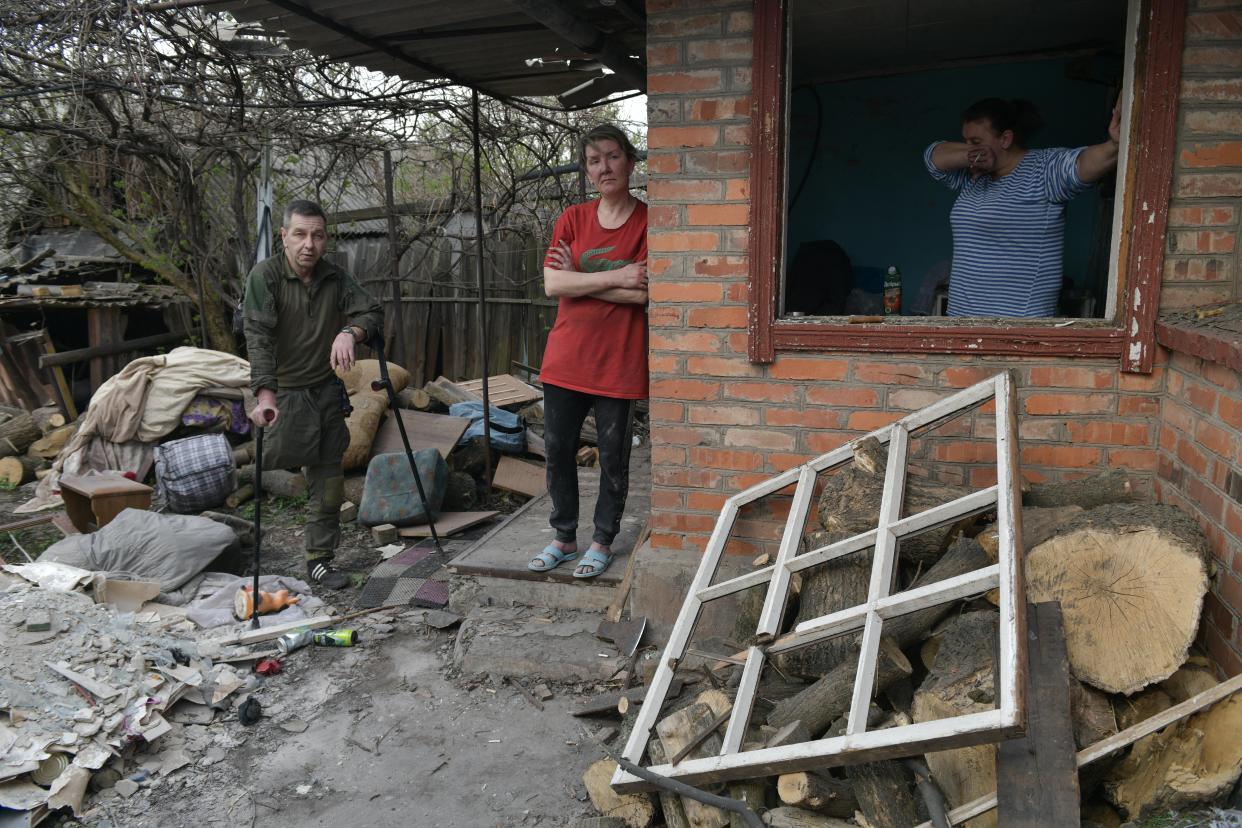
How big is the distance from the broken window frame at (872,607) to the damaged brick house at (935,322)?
24 cm

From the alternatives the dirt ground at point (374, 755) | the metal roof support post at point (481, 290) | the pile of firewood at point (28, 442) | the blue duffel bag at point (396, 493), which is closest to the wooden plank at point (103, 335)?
the pile of firewood at point (28, 442)

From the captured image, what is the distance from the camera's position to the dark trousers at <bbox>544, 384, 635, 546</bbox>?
3.87 metres

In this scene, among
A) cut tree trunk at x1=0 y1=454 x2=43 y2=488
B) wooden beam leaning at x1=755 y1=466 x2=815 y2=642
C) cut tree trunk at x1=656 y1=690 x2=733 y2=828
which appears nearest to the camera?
cut tree trunk at x1=656 y1=690 x2=733 y2=828

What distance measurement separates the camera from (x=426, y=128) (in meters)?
8.05

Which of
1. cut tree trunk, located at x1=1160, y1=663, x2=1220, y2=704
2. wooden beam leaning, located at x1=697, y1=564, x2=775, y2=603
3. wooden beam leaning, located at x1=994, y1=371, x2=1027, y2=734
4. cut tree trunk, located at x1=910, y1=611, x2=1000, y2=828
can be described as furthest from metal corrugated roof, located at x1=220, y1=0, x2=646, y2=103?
cut tree trunk, located at x1=1160, y1=663, x2=1220, y2=704

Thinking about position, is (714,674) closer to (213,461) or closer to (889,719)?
(889,719)

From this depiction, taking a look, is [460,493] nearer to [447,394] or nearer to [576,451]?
[447,394]

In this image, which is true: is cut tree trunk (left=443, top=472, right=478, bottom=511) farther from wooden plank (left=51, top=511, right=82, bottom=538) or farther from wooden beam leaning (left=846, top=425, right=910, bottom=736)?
wooden beam leaning (left=846, top=425, right=910, bottom=736)

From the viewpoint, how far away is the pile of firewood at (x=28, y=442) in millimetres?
7500

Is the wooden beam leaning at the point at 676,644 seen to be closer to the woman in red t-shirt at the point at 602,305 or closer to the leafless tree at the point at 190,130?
the woman in red t-shirt at the point at 602,305

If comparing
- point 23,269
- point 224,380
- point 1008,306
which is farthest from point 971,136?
point 23,269

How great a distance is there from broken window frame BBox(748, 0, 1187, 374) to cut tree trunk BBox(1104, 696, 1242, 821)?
1.29 meters

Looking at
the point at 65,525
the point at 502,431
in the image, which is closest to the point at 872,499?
the point at 502,431

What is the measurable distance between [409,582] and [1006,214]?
11.5 feet
